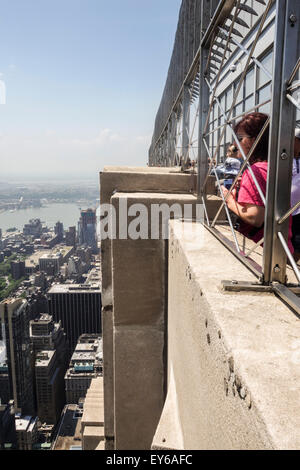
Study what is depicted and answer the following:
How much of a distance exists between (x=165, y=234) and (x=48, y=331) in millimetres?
29154

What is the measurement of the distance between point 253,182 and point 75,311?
3482 centimetres

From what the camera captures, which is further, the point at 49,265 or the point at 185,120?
the point at 49,265

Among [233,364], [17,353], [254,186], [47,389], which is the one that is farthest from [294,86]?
[47,389]

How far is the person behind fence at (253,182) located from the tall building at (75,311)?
32218 mm

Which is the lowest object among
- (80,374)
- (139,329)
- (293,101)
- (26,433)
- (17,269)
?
(26,433)

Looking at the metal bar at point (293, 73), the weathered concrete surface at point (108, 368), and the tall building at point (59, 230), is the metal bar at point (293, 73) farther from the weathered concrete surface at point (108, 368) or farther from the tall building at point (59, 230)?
the tall building at point (59, 230)

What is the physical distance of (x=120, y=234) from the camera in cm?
290

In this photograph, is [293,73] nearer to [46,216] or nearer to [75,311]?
[75,311]

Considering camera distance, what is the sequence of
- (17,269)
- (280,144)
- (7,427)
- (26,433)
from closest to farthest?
(280,144) → (7,427) → (26,433) → (17,269)

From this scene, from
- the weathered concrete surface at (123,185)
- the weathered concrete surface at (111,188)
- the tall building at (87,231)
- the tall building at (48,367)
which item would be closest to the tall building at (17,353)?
the tall building at (48,367)

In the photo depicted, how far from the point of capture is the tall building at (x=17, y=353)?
911 inches

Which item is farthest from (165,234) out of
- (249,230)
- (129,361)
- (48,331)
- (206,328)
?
(48,331)

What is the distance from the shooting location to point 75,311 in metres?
34.8

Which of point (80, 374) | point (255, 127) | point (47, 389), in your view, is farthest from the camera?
point (80, 374)
